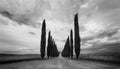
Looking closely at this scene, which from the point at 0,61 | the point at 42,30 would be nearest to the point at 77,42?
the point at 42,30

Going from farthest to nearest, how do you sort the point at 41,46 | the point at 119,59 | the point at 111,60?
the point at 41,46, the point at 111,60, the point at 119,59

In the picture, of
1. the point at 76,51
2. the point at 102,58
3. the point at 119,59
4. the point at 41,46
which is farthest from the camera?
the point at 41,46

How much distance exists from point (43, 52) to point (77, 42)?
9693mm

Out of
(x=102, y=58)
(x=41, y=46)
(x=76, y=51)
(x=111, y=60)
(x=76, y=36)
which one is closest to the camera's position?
(x=111, y=60)

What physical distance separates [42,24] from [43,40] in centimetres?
509

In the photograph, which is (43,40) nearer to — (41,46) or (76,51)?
(41,46)

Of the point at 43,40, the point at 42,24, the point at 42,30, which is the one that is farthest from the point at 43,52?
the point at 42,24

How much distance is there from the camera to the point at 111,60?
1036cm

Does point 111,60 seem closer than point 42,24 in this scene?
Yes

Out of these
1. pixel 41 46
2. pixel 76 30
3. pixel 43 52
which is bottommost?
pixel 43 52

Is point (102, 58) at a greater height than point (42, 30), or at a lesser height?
lesser

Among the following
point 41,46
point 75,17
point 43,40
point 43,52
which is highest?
point 75,17

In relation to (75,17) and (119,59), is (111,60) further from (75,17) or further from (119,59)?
(75,17)

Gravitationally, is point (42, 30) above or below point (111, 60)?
above
